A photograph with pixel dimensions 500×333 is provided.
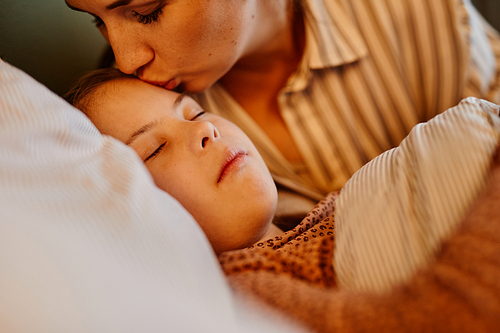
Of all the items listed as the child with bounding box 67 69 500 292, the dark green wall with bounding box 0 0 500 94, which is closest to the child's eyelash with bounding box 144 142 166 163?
the child with bounding box 67 69 500 292

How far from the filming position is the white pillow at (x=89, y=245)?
1.07 ft

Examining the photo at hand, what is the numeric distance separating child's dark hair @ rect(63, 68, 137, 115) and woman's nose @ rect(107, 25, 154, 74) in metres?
0.06

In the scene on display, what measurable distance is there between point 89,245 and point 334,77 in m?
0.86

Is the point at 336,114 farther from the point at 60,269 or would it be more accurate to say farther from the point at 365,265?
the point at 60,269

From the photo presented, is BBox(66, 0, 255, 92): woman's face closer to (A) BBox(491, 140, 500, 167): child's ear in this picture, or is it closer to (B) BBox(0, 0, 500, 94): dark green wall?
(B) BBox(0, 0, 500, 94): dark green wall

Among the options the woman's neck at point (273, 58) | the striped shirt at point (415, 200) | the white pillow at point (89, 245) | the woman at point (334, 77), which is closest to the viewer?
the white pillow at point (89, 245)

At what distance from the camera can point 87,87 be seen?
828 millimetres

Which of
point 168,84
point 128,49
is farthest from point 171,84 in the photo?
point 128,49

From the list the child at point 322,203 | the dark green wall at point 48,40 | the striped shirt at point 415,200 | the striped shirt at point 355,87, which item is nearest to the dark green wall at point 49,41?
the dark green wall at point 48,40

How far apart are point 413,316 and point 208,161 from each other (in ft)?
1.50

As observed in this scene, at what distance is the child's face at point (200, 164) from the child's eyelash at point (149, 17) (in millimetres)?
152

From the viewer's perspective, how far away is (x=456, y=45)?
926 mm

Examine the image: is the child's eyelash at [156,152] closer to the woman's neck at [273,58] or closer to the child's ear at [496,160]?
the woman's neck at [273,58]

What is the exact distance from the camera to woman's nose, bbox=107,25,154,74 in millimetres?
756
